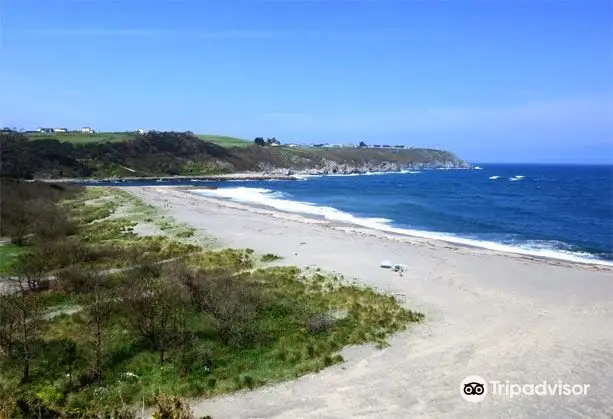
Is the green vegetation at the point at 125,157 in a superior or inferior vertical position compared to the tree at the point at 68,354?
superior

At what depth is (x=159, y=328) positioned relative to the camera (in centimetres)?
1733

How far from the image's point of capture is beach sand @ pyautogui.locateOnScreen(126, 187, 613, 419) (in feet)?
44.4

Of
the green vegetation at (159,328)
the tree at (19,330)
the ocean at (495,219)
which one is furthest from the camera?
the ocean at (495,219)

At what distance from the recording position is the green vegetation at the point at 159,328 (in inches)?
551

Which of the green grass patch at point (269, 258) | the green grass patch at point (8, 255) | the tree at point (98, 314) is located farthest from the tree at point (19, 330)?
the green grass patch at point (269, 258)

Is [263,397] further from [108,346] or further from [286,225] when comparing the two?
[286,225]

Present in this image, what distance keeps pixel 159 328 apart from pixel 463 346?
10260mm

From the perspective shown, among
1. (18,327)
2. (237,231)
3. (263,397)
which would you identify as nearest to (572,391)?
(263,397)

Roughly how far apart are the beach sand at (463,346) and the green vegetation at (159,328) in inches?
46.4

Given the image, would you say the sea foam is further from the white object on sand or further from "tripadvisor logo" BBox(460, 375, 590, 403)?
"tripadvisor logo" BBox(460, 375, 590, 403)

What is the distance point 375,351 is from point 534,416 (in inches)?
210

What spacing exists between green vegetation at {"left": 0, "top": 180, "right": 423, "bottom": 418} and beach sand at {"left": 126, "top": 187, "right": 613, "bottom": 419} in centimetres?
118

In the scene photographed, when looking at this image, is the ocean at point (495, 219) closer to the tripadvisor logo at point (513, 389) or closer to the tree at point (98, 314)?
the tripadvisor logo at point (513, 389)

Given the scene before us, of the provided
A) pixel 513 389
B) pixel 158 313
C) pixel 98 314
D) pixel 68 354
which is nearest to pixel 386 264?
pixel 158 313
